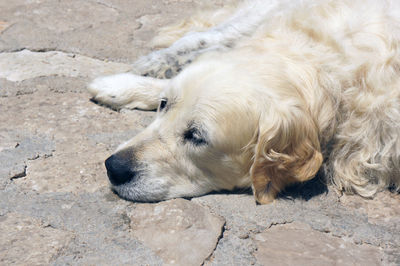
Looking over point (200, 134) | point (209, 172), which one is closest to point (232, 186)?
point (209, 172)

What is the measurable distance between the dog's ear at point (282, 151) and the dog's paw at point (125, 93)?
4.09 feet

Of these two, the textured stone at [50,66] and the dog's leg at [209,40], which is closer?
the textured stone at [50,66]

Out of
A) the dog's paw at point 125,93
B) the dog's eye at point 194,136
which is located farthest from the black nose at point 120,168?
the dog's paw at point 125,93

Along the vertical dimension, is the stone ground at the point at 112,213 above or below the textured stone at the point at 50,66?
above

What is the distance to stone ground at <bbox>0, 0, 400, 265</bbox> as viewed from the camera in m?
2.41

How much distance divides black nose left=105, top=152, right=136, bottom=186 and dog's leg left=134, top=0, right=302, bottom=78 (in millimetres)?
1473

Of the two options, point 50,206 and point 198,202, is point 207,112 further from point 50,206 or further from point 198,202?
point 50,206

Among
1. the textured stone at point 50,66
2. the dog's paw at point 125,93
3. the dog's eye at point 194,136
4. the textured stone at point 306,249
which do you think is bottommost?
the textured stone at point 50,66

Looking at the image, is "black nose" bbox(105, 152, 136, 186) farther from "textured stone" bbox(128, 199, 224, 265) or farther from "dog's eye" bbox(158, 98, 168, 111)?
"dog's eye" bbox(158, 98, 168, 111)

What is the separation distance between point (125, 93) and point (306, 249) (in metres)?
1.93

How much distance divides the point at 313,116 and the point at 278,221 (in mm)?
640

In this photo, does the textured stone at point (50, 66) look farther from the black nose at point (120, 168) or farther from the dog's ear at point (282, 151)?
the dog's ear at point (282, 151)

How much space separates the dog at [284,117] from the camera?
9.45 ft

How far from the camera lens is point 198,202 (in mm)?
2869
